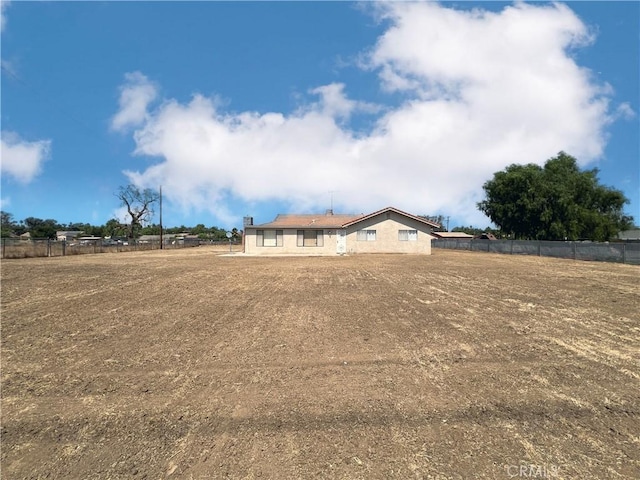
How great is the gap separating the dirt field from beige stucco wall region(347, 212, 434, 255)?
2481cm

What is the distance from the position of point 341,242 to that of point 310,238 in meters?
2.68

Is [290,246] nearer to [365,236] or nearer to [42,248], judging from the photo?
[365,236]

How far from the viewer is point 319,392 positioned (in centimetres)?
374

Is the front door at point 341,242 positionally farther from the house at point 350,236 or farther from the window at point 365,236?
the window at point 365,236

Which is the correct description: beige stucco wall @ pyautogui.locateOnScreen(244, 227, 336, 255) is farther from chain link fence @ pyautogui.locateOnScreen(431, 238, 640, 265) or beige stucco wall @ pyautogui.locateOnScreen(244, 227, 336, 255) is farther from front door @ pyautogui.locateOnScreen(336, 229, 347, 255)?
chain link fence @ pyautogui.locateOnScreen(431, 238, 640, 265)

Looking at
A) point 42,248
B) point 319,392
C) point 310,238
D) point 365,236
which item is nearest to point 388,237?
point 365,236

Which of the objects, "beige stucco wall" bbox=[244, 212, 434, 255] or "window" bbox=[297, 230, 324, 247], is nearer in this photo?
"window" bbox=[297, 230, 324, 247]

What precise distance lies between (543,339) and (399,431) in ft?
12.1

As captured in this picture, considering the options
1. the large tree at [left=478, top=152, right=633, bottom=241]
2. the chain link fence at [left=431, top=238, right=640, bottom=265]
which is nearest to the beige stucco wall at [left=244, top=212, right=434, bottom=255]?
the chain link fence at [left=431, top=238, right=640, bottom=265]

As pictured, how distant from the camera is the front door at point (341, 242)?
106 ft

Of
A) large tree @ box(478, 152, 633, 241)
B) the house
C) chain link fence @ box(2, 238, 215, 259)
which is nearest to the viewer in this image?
chain link fence @ box(2, 238, 215, 259)

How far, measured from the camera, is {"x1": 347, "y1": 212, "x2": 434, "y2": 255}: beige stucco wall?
3269 centimetres

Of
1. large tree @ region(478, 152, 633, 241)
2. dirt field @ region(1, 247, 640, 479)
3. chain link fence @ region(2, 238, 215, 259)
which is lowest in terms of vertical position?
dirt field @ region(1, 247, 640, 479)

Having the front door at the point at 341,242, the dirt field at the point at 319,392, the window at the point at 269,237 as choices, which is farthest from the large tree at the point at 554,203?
the dirt field at the point at 319,392
